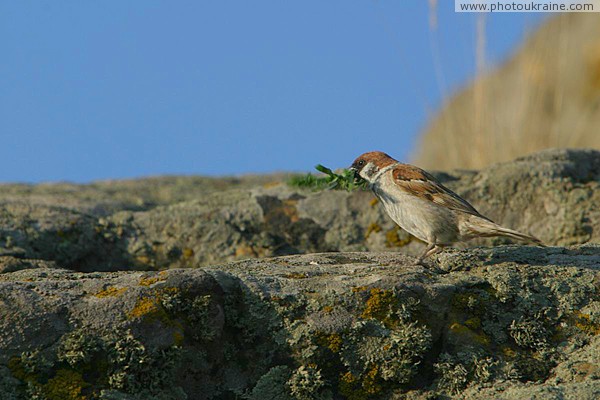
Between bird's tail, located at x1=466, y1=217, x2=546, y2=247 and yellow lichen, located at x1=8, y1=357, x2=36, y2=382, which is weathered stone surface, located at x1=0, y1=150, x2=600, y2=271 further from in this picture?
yellow lichen, located at x1=8, y1=357, x2=36, y2=382

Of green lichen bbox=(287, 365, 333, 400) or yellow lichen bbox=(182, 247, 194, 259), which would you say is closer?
green lichen bbox=(287, 365, 333, 400)

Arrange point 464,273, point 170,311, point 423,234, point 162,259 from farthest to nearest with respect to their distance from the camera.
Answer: point 162,259
point 423,234
point 464,273
point 170,311

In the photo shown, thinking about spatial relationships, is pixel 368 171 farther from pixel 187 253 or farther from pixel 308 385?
pixel 308 385

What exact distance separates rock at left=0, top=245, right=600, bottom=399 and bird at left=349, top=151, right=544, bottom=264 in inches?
35.4

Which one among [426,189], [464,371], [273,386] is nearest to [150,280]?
[273,386]

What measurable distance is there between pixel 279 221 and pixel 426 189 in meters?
1.88

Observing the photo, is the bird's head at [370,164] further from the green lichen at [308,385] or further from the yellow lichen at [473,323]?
the green lichen at [308,385]

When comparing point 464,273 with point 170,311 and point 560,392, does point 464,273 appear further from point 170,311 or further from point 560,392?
point 170,311

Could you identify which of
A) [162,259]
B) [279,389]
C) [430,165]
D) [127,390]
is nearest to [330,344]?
[279,389]

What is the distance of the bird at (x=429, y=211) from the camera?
5.69m

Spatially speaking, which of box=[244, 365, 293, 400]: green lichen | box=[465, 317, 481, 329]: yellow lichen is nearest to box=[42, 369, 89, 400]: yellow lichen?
box=[244, 365, 293, 400]: green lichen

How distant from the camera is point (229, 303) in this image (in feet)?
14.6

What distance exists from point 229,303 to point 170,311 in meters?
0.34

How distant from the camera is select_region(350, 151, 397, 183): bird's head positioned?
6.28m
